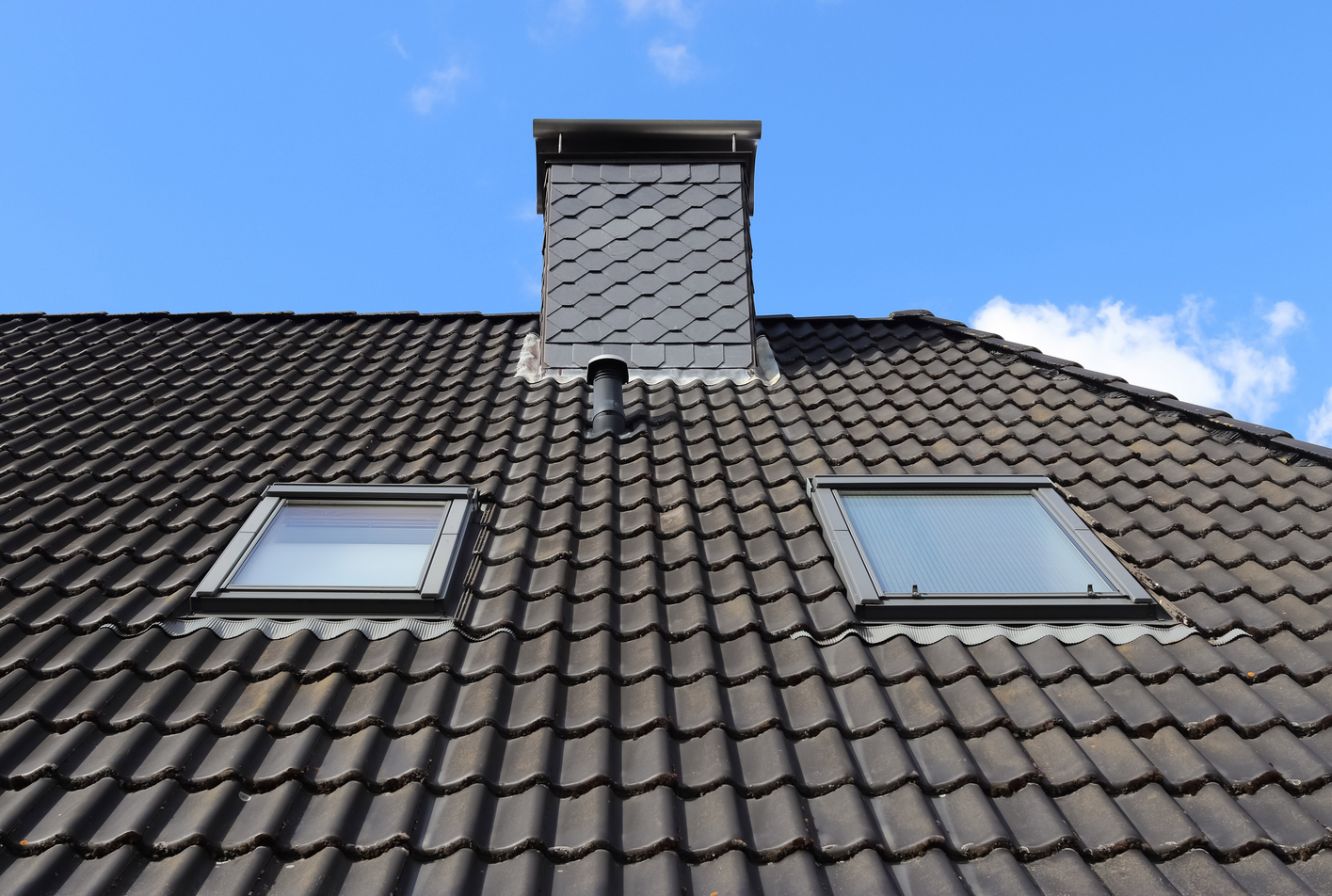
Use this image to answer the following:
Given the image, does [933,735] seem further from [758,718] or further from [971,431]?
→ [971,431]

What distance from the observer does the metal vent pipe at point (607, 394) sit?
4.89 meters

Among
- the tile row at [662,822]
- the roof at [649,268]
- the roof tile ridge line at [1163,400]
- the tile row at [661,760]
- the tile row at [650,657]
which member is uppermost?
the roof at [649,268]

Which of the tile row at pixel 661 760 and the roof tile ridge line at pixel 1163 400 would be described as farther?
the roof tile ridge line at pixel 1163 400

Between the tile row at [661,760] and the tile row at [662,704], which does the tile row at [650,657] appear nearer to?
the tile row at [662,704]

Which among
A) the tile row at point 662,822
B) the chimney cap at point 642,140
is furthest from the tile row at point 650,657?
the chimney cap at point 642,140

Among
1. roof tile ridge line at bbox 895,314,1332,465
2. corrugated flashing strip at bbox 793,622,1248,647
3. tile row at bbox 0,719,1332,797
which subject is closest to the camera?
tile row at bbox 0,719,1332,797

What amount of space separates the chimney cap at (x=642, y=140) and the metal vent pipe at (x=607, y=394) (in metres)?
2.73

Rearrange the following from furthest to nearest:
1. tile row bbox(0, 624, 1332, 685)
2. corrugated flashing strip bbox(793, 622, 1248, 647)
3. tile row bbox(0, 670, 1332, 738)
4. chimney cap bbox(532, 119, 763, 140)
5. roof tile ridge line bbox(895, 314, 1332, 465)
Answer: chimney cap bbox(532, 119, 763, 140), roof tile ridge line bbox(895, 314, 1332, 465), corrugated flashing strip bbox(793, 622, 1248, 647), tile row bbox(0, 624, 1332, 685), tile row bbox(0, 670, 1332, 738)

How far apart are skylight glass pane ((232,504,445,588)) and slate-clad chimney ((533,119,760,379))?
6.96 ft

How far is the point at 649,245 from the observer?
22.5ft

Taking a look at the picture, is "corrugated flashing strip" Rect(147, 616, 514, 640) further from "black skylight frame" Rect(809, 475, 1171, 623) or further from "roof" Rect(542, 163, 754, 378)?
"roof" Rect(542, 163, 754, 378)

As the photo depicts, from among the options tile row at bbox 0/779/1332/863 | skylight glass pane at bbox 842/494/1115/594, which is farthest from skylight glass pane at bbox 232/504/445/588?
skylight glass pane at bbox 842/494/1115/594

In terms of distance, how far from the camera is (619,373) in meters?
5.28

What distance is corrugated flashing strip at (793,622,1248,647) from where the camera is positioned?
3168 millimetres
